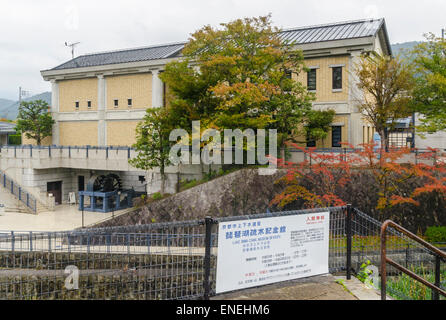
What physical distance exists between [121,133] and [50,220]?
33.9 feet

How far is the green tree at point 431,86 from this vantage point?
61.2 feet

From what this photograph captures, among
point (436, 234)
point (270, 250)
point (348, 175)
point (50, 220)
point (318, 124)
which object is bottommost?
point (50, 220)

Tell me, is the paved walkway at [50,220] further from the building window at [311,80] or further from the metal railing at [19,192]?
the building window at [311,80]

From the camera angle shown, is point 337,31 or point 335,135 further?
point 337,31

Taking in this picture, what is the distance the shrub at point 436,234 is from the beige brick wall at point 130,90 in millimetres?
22326

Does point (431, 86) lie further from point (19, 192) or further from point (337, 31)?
point (19, 192)

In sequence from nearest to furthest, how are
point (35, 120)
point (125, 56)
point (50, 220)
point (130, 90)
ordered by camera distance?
point (50, 220)
point (130, 90)
point (35, 120)
point (125, 56)

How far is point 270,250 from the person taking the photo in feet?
19.0

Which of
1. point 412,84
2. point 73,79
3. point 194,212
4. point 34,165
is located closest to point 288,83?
point 412,84

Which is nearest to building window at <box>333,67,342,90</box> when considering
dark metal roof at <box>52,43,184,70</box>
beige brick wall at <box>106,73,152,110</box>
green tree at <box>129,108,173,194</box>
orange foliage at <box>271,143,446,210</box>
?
orange foliage at <box>271,143,446,210</box>

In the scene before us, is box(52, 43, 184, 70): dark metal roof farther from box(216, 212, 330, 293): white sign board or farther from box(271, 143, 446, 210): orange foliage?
box(216, 212, 330, 293): white sign board

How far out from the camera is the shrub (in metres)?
15.2

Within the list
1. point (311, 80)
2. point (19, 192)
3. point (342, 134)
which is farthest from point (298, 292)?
point (19, 192)
